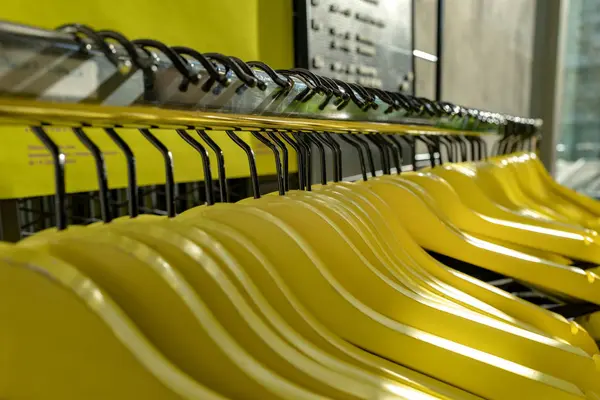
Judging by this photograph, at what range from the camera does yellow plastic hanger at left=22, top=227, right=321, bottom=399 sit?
1.23ft

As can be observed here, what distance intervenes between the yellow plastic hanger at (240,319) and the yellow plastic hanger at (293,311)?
1.9 inches

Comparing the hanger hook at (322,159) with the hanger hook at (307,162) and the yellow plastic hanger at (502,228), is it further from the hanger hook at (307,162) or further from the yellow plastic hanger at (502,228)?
the yellow plastic hanger at (502,228)

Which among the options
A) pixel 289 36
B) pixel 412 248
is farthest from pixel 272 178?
pixel 412 248

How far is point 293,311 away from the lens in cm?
51

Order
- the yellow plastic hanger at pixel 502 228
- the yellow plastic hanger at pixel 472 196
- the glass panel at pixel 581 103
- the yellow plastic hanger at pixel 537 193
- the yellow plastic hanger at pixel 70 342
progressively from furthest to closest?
the glass panel at pixel 581 103, the yellow plastic hanger at pixel 537 193, the yellow plastic hanger at pixel 472 196, the yellow plastic hanger at pixel 502 228, the yellow plastic hanger at pixel 70 342

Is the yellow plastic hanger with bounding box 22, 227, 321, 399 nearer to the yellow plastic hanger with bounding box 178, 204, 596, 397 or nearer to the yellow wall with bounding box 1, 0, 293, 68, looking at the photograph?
the yellow plastic hanger with bounding box 178, 204, 596, 397

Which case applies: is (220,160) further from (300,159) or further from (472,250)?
(472,250)

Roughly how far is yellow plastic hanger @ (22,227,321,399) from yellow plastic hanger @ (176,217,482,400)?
105mm

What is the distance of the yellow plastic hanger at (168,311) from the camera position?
1.23 feet

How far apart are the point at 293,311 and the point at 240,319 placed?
9 centimetres

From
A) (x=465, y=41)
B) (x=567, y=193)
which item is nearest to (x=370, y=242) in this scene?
(x=567, y=193)

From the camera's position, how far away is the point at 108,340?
0.32m

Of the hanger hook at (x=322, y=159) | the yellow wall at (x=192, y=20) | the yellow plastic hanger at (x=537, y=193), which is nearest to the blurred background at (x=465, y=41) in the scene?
the yellow wall at (x=192, y=20)

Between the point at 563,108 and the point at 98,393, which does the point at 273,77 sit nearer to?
the point at 98,393
